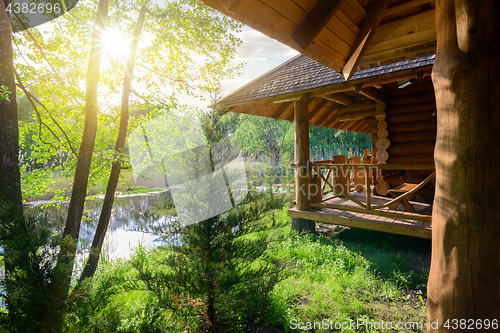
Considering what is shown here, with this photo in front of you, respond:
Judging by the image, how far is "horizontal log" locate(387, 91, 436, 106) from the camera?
6.84 m

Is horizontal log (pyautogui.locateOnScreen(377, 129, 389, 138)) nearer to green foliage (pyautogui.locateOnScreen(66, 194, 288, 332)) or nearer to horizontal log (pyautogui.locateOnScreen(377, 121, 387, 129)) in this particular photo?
horizontal log (pyautogui.locateOnScreen(377, 121, 387, 129))

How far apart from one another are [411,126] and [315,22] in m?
6.61

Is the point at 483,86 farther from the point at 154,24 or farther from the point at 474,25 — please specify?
the point at 154,24

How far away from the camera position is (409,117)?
23.7 feet

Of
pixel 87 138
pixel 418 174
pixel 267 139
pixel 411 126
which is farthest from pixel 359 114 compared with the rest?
pixel 267 139

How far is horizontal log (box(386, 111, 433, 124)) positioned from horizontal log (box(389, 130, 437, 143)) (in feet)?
1.23

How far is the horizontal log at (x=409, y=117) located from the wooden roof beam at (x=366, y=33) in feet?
18.4

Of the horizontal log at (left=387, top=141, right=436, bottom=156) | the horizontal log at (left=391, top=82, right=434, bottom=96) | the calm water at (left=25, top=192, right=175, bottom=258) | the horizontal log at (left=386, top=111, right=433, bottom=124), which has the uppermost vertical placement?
the horizontal log at (left=391, top=82, right=434, bottom=96)

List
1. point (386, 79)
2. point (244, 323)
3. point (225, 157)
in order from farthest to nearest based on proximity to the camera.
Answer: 1. point (386, 79)
2. point (244, 323)
3. point (225, 157)

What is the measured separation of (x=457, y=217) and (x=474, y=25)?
1199mm

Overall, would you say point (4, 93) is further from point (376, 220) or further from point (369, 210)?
point (376, 220)

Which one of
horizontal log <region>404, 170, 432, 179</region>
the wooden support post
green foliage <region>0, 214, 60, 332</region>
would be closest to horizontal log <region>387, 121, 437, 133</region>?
horizontal log <region>404, 170, 432, 179</region>

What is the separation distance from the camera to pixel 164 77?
7996 millimetres

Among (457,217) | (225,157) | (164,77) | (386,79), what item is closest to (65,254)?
(225,157)
